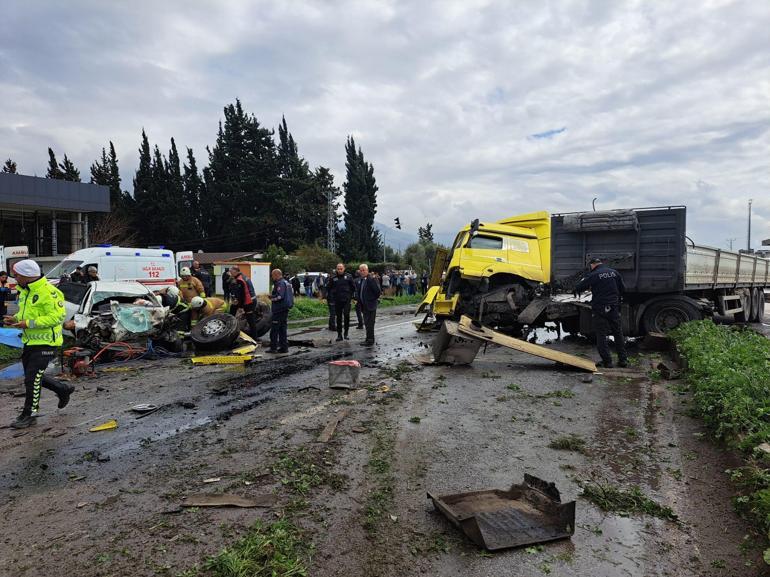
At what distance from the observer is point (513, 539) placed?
3076 mm

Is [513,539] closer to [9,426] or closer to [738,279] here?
[9,426]

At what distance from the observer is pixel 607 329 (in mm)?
8906

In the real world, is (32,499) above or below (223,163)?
below

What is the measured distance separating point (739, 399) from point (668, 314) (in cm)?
702

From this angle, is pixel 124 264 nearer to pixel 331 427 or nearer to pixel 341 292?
pixel 341 292

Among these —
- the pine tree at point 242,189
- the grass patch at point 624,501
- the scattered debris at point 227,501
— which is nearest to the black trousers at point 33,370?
the scattered debris at point 227,501

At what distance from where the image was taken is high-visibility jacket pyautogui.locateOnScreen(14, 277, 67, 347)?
566 cm

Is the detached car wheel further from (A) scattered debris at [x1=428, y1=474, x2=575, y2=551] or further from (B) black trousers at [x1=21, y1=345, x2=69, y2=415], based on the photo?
(A) scattered debris at [x1=428, y1=474, x2=575, y2=551]

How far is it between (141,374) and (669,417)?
7588 millimetres

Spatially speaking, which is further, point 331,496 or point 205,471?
point 205,471

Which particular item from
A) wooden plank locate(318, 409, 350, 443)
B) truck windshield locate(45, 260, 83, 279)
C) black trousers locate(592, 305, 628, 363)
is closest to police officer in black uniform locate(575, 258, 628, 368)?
black trousers locate(592, 305, 628, 363)

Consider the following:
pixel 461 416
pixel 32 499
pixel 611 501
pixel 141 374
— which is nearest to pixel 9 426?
pixel 32 499

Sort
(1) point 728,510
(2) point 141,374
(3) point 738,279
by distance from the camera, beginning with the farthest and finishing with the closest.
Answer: (3) point 738,279 → (2) point 141,374 → (1) point 728,510

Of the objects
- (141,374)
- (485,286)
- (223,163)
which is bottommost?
(141,374)
